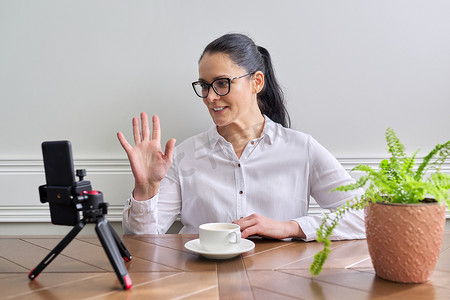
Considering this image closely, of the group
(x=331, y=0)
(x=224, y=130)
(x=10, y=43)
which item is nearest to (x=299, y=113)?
(x=224, y=130)

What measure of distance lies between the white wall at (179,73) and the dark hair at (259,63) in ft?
0.28

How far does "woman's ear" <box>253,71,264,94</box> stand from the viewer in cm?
176

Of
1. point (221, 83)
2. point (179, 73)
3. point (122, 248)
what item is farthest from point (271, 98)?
point (122, 248)

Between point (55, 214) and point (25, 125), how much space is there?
3.85ft

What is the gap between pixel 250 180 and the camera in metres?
1.71

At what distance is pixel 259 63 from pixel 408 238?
43.7 inches

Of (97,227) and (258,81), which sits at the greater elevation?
(258,81)

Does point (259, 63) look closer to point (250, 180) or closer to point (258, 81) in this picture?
point (258, 81)

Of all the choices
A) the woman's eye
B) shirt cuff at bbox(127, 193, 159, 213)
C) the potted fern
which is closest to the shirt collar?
the woman's eye

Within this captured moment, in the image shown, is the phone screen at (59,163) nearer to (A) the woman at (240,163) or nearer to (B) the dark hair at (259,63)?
(A) the woman at (240,163)

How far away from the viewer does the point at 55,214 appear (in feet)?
3.11

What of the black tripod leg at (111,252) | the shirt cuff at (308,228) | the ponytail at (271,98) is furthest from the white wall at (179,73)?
the black tripod leg at (111,252)

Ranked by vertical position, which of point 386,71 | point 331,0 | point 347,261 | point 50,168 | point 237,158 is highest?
point 331,0

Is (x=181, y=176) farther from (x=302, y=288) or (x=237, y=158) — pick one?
(x=302, y=288)
